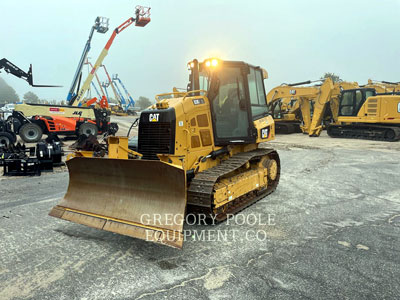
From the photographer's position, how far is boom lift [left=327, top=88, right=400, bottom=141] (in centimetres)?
1495

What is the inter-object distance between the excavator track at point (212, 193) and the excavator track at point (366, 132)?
12.4 meters

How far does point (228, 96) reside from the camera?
541 cm

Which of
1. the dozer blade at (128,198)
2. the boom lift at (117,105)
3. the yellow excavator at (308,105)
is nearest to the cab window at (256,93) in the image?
the dozer blade at (128,198)

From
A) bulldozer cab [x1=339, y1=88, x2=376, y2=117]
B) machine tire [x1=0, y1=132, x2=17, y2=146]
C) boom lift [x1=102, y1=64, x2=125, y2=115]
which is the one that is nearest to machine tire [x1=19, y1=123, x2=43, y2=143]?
machine tire [x1=0, y1=132, x2=17, y2=146]

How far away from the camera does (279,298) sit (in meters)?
2.72

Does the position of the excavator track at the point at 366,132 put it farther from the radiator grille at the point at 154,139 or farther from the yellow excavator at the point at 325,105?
the radiator grille at the point at 154,139

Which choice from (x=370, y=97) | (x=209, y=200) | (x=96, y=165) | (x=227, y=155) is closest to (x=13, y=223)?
(x=96, y=165)

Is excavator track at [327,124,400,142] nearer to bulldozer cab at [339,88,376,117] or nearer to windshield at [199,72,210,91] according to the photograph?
bulldozer cab at [339,88,376,117]

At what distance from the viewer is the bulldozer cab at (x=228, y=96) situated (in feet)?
17.1

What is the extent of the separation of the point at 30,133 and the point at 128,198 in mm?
12683

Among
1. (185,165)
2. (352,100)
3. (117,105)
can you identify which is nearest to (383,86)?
(352,100)

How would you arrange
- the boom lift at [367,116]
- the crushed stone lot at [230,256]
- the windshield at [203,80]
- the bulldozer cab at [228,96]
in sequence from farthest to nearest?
the boom lift at [367,116] → the windshield at [203,80] → the bulldozer cab at [228,96] → the crushed stone lot at [230,256]

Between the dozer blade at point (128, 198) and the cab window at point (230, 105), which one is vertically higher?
the cab window at point (230, 105)

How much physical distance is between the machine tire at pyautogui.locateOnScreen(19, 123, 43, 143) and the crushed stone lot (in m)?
9.71
